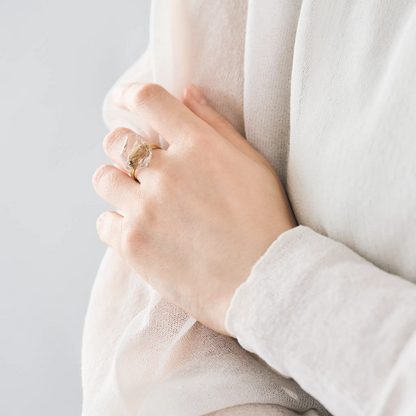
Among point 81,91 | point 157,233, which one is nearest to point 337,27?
point 157,233

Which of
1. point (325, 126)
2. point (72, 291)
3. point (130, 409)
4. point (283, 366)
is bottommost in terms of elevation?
point (72, 291)

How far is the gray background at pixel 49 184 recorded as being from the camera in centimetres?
81

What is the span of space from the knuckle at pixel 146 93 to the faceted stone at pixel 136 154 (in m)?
0.04

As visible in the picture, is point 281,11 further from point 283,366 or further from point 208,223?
point 283,366

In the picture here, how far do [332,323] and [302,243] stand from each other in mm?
71

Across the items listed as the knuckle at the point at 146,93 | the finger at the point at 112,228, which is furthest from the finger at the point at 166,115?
the finger at the point at 112,228

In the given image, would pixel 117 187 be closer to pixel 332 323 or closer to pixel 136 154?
pixel 136 154

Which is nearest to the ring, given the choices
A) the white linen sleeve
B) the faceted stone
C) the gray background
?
the faceted stone

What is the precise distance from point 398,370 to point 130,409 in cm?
26

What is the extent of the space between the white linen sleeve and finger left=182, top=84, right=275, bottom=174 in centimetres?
15

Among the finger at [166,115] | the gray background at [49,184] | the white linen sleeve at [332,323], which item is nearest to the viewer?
the white linen sleeve at [332,323]

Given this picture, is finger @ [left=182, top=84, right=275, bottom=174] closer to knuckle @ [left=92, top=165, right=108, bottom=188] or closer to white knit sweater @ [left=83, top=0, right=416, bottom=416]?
white knit sweater @ [left=83, top=0, right=416, bottom=416]

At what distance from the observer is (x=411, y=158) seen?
1.06 feet

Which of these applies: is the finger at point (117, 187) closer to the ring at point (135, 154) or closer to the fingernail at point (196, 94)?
the ring at point (135, 154)
